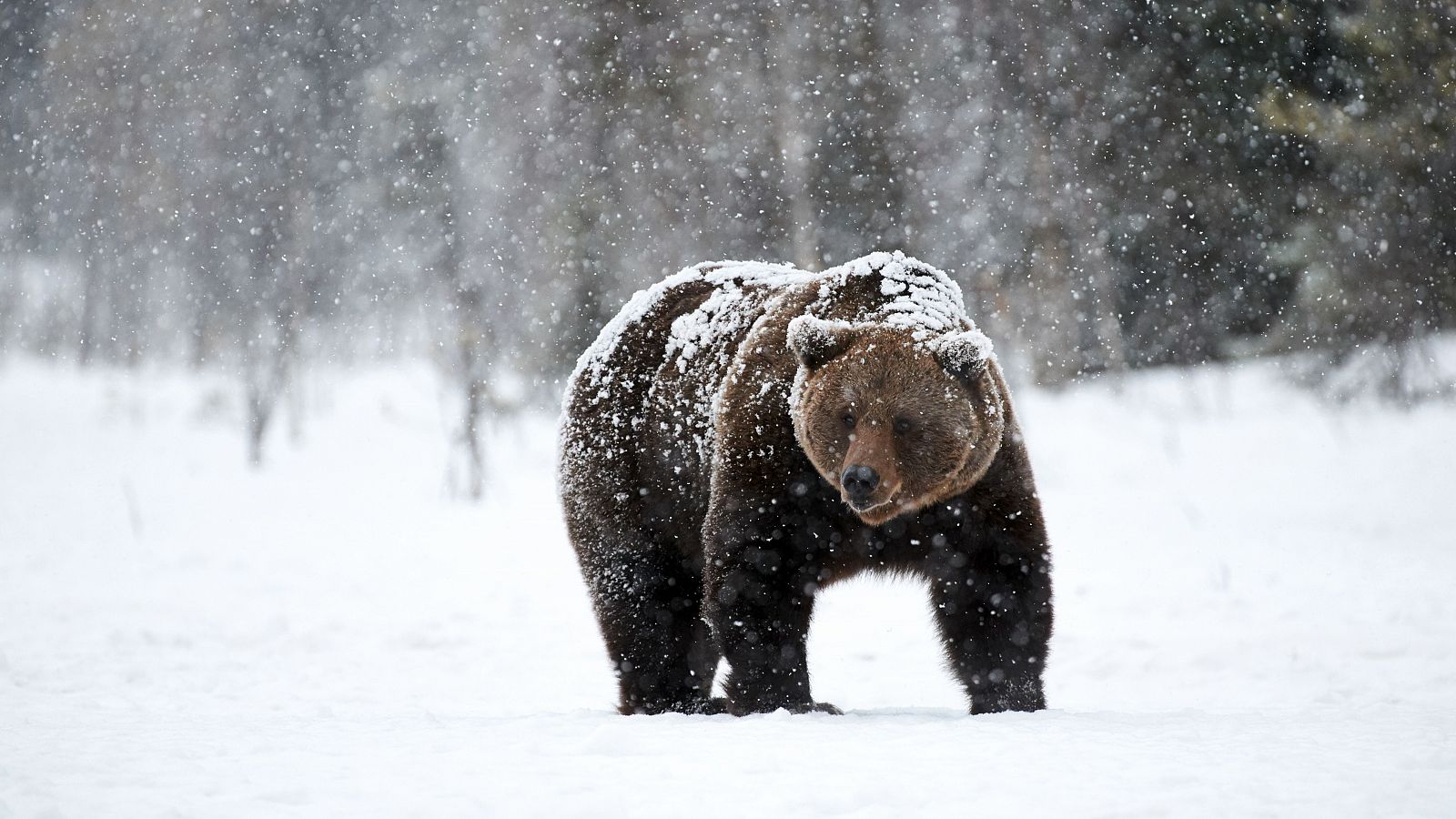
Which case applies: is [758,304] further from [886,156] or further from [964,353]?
[886,156]

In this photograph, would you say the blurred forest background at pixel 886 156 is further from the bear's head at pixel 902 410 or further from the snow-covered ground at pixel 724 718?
the bear's head at pixel 902 410

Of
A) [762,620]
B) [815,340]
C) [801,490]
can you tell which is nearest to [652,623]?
[762,620]

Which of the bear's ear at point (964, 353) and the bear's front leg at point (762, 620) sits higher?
the bear's ear at point (964, 353)

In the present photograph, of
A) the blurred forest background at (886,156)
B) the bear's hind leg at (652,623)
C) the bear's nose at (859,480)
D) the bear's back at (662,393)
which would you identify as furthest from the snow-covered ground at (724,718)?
the blurred forest background at (886,156)

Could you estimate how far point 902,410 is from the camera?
151 inches

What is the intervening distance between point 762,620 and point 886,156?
10.8 meters

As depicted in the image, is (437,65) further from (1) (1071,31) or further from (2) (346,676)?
(2) (346,676)

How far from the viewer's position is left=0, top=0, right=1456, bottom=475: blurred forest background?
1273 centimetres

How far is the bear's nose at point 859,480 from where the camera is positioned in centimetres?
352

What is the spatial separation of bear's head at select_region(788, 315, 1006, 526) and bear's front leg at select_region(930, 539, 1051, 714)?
35 centimetres

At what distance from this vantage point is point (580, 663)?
6.94 m

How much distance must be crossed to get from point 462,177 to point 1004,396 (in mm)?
10293

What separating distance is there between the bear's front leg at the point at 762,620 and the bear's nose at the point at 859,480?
0.57 metres

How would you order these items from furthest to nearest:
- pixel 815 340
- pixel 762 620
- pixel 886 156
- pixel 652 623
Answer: pixel 886 156
pixel 652 623
pixel 762 620
pixel 815 340
